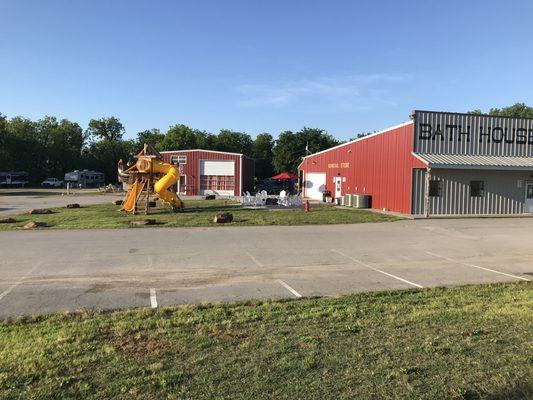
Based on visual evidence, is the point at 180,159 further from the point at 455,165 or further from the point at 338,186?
the point at 455,165

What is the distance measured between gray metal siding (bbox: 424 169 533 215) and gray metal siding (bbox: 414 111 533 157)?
1.65 meters

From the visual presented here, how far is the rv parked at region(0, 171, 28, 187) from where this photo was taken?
270 feet

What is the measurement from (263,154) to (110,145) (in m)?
32.4

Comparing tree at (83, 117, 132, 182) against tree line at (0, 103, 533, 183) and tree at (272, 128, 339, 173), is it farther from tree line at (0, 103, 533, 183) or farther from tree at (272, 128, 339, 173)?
tree at (272, 128, 339, 173)

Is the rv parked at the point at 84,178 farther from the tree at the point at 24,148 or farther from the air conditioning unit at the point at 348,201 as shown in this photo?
the air conditioning unit at the point at 348,201

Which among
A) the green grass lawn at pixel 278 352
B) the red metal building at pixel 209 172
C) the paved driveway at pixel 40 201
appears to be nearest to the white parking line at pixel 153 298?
the green grass lawn at pixel 278 352

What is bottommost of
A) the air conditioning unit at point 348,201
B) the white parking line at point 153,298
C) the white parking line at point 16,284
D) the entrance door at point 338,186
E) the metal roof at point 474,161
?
the white parking line at point 16,284

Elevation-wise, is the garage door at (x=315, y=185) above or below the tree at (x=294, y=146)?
below

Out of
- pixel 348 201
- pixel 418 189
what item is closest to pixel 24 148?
pixel 348 201

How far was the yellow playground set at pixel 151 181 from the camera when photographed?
1099 inches

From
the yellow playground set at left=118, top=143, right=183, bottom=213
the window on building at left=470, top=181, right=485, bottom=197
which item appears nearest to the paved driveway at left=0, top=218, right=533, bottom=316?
the yellow playground set at left=118, top=143, right=183, bottom=213

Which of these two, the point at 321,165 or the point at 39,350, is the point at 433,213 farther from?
the point at 39,350

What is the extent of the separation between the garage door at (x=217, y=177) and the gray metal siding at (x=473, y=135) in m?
29.3

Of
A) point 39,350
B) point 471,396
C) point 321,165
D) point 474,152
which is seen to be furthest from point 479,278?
point 321,165
